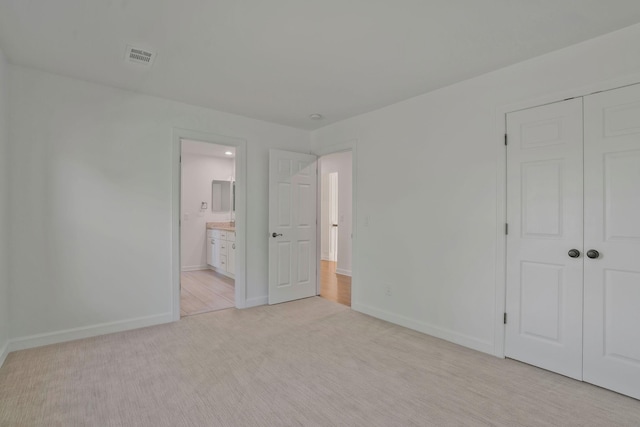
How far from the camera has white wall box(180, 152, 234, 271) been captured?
675cm

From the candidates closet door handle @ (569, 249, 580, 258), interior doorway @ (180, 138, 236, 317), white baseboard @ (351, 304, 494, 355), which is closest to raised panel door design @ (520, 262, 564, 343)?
closet door handle @ (569, 249, 580, 258)

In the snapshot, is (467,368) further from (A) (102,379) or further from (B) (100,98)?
(B) (100,98)

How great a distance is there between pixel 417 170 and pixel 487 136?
0.76m

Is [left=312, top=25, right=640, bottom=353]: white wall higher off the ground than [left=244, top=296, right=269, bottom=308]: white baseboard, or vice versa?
[left=312, top=25, right=640, bottom=353]: white wall

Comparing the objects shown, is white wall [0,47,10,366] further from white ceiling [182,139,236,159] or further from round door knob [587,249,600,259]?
round door knob [587,249,600,259]

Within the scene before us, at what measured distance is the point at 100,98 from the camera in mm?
3189

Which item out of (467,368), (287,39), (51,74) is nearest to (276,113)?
(287,39)

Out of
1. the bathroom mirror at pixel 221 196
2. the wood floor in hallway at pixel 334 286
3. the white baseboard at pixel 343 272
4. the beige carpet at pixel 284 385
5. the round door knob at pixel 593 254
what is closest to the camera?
the beige carpet at pixel 284 385

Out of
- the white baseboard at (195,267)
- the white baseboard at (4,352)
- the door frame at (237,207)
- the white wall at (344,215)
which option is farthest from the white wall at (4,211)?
the white wall at (344,215)

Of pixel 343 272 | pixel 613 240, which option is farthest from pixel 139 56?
pixel 343 272

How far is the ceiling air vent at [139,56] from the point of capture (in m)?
2.49

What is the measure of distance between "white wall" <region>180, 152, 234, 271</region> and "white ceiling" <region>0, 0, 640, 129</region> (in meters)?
3.74

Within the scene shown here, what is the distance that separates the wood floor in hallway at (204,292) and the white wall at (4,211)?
5.07ft

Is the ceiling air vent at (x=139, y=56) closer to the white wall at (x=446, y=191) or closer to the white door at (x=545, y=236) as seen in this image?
the white wall at (x=446, y=191)
